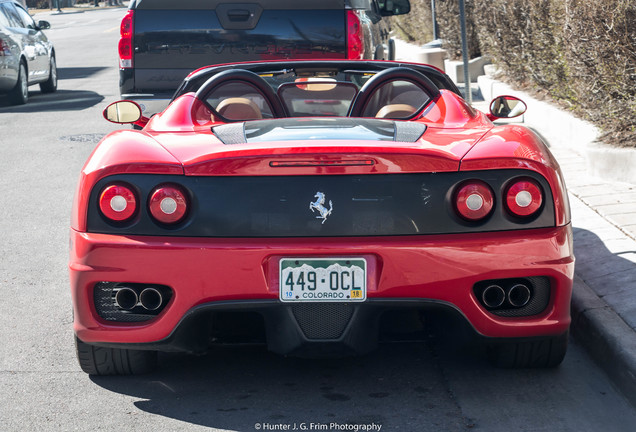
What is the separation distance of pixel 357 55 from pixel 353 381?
19.4 ft

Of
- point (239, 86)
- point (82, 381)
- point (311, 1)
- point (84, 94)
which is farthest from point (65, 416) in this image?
point (84, 94)

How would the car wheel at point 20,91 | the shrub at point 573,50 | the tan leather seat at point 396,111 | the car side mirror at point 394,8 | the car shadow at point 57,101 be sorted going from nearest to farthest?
the tan leather seat at point 396,111 → the shrub at point 573,50 → the car side mirror at point 394,8 → the car shadow at point 57,101 → the car wheel at point 20,91

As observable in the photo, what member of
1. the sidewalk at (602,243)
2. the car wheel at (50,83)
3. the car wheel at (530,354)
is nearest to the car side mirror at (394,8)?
the sidewalk at (602,243)

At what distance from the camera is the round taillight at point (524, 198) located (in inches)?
148

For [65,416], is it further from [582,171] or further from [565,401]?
[582,171]

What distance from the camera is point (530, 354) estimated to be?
4.18m

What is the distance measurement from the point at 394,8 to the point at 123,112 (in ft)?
20.3

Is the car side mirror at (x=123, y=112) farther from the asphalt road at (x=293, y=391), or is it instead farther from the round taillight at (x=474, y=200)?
the round taillight at (x=474, y=200)

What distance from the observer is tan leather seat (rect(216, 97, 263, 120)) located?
15.9ft

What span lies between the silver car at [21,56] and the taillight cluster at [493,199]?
1308 centimetres

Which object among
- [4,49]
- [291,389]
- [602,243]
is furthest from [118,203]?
[4,49]

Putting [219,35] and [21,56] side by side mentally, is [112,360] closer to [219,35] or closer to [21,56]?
[219,35]

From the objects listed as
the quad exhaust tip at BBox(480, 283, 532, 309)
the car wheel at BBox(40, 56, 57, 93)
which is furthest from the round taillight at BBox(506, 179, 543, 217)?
the car wheel at BBox(40, 56, 57, 93)

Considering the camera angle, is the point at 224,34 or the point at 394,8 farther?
the point at 394,8
